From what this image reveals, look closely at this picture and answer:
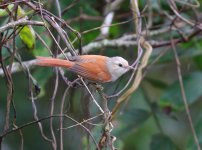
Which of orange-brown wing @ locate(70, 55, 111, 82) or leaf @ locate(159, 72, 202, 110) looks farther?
leaf @ locate(159, 72, 202, 110)

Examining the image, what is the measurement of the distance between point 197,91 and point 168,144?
0.42m

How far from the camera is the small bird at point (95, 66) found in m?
2.60

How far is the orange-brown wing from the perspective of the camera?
2695mm

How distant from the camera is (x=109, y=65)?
2.96 m

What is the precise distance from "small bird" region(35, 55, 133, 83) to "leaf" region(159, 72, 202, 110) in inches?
25.2

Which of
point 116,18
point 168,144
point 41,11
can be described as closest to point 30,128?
point 116,18

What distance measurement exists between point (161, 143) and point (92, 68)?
0.94m

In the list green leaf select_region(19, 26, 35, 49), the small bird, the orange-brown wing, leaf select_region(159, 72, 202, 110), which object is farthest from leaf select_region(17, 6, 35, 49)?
leaf select_region(159, 72, 202, 110)

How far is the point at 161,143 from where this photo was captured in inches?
143

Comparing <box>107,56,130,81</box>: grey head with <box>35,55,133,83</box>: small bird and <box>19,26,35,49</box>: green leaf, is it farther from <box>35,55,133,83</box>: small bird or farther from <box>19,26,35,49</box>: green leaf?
<box>19,26,35,49</box>: green leaf

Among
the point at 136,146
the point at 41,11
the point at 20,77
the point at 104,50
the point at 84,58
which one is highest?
the point at 41,11

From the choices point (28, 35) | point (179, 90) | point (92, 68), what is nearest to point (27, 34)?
point (28, 35)

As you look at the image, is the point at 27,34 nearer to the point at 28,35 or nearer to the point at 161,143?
the point at 28,35

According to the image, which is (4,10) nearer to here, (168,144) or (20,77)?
(168,144)
